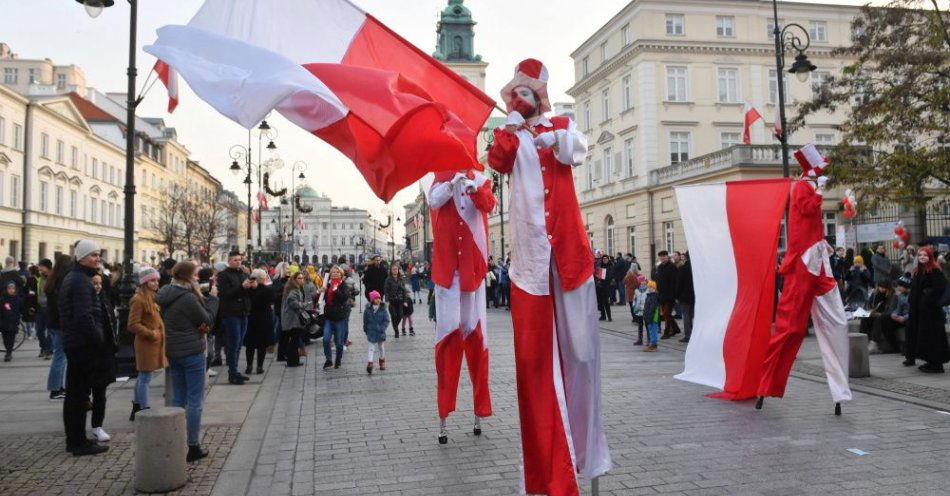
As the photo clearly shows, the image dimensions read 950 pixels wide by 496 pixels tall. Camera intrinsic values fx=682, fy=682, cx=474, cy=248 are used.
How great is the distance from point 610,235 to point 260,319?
35.4m

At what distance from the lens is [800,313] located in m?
7.17

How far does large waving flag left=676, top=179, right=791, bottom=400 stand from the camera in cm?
748

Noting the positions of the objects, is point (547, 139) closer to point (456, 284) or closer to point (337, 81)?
point (337, 81)

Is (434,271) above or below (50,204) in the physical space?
below

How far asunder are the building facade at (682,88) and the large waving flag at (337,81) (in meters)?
33.4

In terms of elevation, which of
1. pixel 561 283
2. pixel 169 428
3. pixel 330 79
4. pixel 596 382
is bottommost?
pixel 169 428

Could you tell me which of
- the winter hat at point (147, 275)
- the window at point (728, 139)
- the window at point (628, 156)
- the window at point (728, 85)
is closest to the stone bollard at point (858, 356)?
the winter hat at point (147, 275)

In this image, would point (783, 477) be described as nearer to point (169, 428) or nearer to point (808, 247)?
point (808, 247)

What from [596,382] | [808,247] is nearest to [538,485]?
[596,382]

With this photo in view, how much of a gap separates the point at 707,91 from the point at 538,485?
131ft

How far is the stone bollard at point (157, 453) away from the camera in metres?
5.11

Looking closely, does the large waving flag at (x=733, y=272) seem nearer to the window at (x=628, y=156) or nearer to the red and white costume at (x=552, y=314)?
the red and white costume at (x=552, y=314)

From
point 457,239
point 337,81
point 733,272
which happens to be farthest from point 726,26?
point 337,81

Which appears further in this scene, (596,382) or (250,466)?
(250,466)
